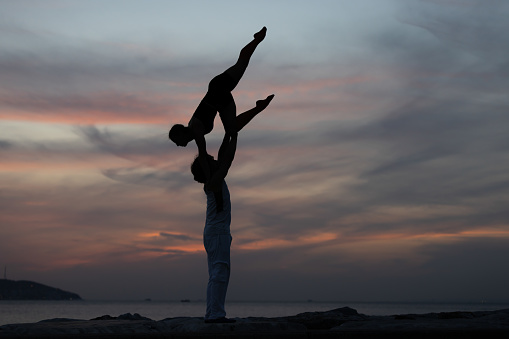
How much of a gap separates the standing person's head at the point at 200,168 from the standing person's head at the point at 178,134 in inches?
17.6

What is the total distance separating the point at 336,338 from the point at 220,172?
11.6 ft

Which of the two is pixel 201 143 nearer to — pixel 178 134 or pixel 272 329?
pixel 178 134

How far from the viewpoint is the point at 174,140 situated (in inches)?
373

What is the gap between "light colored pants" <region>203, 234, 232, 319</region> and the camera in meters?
9.29

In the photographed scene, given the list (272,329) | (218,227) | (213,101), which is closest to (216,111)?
(213,101)

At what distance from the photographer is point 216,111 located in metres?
9.72

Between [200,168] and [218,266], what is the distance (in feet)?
5.35

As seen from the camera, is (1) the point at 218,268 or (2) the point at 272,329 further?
(1) the point at 218,268

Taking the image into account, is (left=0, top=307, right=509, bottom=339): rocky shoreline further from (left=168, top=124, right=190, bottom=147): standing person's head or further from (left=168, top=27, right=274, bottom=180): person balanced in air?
(left=168, top=124, right=190, bottom=147): standing person's head

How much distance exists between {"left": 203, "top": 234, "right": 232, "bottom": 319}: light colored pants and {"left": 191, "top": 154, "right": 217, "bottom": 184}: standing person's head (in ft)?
3.18

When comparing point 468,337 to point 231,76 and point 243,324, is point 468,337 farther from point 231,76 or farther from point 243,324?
point 231,76

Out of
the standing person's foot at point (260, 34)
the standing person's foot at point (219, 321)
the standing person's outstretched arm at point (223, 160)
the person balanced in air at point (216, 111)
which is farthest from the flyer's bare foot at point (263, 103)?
the standing person's foot at point (219, 321)

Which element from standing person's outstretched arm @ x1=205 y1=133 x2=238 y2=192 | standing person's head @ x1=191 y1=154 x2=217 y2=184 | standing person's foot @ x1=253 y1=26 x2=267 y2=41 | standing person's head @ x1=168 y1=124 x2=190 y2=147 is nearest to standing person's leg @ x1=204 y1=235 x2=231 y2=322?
standing person's outstretched arm @ x1=205 y1=133 x2=238 y2=192

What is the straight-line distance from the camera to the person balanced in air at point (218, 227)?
9336 mm
